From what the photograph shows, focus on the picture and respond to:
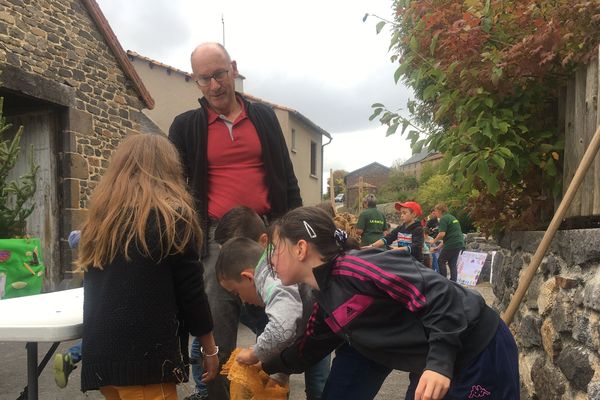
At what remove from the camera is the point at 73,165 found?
727 centimetres

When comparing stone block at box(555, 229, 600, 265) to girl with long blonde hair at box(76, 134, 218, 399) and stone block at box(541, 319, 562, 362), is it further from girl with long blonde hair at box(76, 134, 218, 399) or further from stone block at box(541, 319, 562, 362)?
girl with long blonde hair at box(76, 134, 218, 399)

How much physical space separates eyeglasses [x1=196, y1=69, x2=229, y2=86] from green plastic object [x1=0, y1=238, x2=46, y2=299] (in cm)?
287

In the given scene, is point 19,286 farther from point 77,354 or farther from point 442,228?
point 442,228

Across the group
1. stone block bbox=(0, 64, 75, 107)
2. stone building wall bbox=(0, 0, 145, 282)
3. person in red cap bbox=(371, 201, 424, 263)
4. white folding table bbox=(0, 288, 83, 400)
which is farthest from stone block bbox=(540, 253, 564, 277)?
stone building wall bbox=(0, 0, 145, 282)

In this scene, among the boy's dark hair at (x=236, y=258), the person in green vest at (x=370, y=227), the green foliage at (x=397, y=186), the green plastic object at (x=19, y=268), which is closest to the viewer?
the boy's dark hair at (x=236, y=258)

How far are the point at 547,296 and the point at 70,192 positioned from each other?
6341 millimetres

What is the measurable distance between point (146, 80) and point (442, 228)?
9.72 m

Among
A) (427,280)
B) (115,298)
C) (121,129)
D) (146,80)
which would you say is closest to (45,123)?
(121,129)

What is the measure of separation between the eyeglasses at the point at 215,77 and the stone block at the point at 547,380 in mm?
2169

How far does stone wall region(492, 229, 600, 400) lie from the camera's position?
2.27 metres

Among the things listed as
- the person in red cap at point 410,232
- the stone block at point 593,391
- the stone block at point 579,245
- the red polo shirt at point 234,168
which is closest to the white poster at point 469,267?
the person in red cap at point 410,232

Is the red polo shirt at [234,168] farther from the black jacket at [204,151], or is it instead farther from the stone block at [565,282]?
the stone block at [565,282]

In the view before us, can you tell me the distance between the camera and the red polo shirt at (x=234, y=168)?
104 inches

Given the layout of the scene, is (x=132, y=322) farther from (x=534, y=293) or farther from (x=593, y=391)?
(x=534, y=293)
